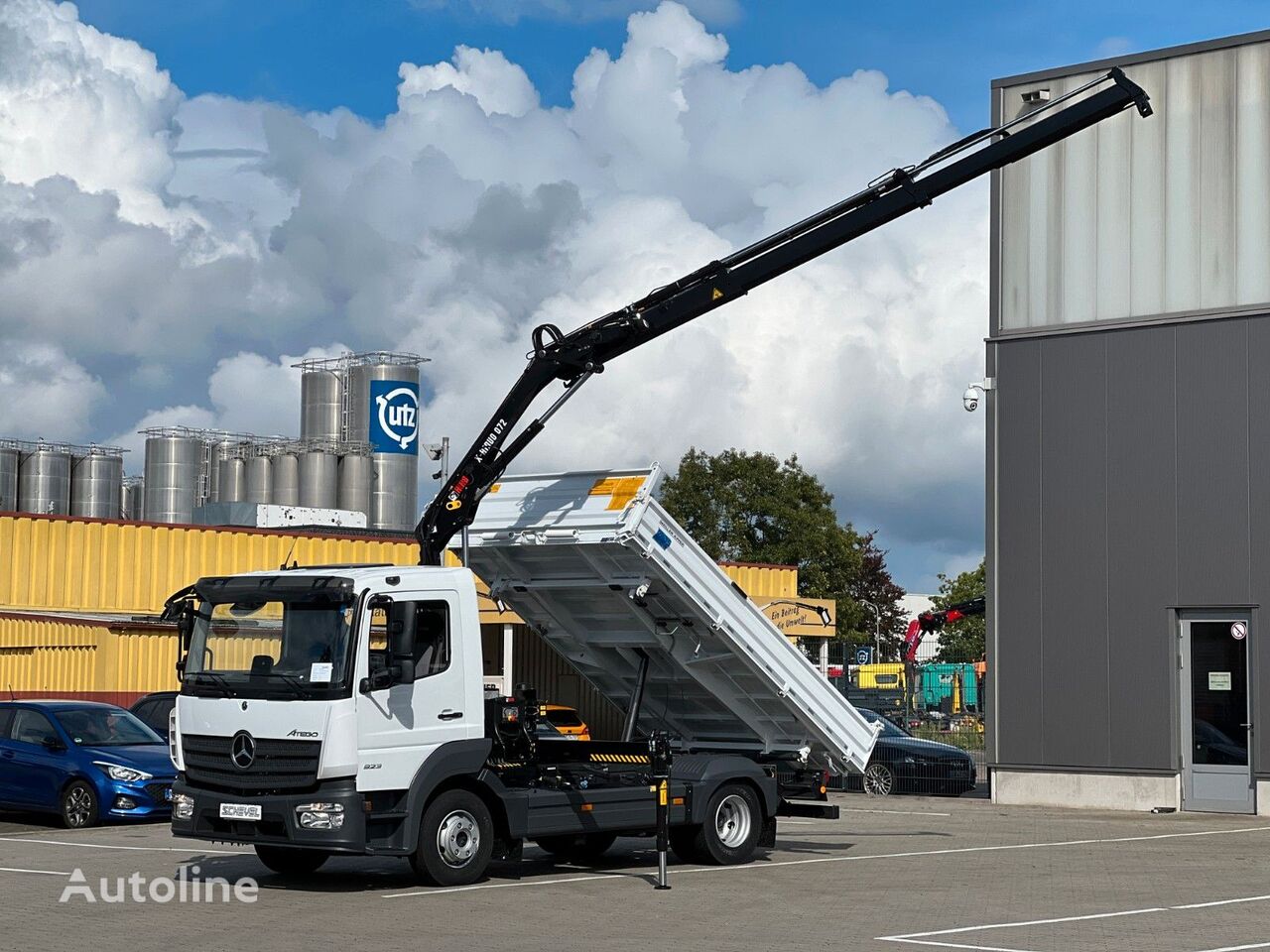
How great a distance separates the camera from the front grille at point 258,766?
1305cm

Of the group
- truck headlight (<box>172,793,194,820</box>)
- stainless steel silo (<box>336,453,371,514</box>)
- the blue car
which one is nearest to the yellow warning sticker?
truck headlight (<box>172,793,194,820</box>)

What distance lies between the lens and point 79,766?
19703 mm

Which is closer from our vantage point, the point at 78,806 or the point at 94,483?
the point at 78,806

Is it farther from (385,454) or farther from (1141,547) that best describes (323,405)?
(1141,547)

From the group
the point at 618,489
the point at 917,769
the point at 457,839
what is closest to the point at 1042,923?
the point at 457,839

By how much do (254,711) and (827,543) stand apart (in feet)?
186

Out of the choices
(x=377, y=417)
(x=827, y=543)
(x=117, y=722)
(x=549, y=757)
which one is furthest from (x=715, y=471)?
(x=549, y=757)

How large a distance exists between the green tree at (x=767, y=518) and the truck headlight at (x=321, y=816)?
55.6m

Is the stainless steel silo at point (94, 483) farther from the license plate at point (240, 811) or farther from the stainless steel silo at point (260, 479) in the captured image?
the license plate at point (240, 811)

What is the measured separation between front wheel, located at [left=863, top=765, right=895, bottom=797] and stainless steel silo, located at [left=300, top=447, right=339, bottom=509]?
115 ft

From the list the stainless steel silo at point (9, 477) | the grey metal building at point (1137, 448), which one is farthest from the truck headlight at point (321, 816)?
the stainless steel silo at point (9, 477)

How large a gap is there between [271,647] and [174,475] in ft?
164

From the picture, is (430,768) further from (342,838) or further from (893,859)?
(893,859)

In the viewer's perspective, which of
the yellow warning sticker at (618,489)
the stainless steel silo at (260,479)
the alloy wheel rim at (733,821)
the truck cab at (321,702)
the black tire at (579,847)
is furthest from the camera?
the stainless steel silo at (260,479)
